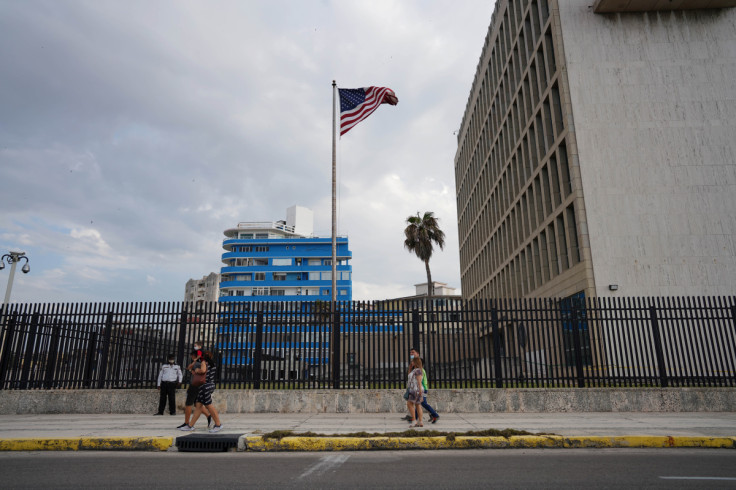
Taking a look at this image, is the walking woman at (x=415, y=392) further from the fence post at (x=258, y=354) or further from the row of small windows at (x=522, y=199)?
the row of small windows at (x=522, y=199)

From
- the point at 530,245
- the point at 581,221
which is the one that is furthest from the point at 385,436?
the point at 530,245

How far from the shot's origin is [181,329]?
12.0 meters

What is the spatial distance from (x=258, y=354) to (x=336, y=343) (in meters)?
1.95

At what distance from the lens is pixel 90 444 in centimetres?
730

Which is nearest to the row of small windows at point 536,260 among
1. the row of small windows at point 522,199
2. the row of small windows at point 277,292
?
the row of small windows at point 522,199

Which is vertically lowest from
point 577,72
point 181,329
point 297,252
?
point 181,329

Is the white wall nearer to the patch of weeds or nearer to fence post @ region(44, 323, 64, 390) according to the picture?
the patch of weeds

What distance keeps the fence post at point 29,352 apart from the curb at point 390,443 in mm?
5478

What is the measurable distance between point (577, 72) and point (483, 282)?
2499cm

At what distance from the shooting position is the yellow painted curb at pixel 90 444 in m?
7.24

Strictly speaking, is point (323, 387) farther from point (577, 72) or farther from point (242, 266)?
point (242, 266)

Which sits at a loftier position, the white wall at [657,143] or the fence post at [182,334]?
the white wall at [657,143]

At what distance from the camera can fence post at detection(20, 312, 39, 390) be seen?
1183 cm

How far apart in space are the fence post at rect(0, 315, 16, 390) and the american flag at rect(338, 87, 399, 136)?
38.0ft
